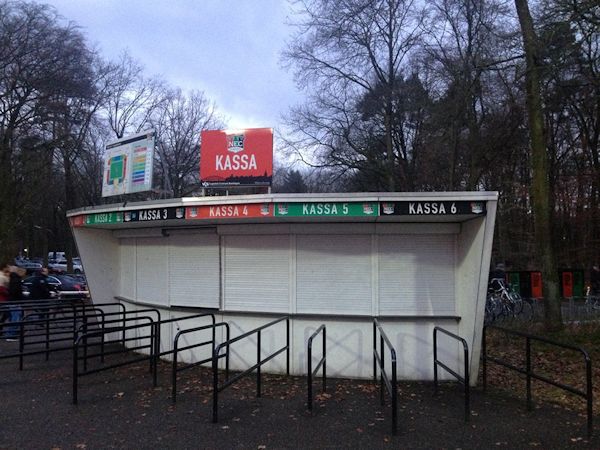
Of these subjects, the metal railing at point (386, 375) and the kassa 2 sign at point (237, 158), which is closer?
the metal railing at point (386, 375)

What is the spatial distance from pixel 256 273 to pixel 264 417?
287cm

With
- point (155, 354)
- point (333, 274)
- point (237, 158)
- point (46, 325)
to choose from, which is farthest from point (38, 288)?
point (333, 274)

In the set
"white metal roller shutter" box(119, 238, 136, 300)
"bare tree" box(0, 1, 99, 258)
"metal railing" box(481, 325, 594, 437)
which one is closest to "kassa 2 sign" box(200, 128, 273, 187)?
"white metal roller shutter" box(119, 238, 136, 300)

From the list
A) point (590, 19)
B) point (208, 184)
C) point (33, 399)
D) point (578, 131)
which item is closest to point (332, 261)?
point (208, 184)

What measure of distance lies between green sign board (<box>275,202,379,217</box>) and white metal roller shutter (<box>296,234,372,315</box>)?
120 centimetres

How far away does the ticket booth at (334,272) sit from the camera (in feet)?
25.2

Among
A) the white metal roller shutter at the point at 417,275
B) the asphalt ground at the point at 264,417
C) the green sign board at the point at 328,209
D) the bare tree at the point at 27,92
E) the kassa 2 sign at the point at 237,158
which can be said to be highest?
the bare tree at the point at 27,92

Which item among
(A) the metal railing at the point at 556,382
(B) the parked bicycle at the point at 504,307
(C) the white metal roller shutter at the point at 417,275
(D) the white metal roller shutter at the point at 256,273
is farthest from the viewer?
(B) the parked bicycle at the point at 504,307

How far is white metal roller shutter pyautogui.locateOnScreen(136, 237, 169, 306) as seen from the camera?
971cm

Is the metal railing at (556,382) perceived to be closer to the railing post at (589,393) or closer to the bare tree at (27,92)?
the railing post at (589,393)

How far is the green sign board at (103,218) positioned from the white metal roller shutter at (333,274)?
118 inches

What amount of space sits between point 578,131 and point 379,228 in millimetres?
29082

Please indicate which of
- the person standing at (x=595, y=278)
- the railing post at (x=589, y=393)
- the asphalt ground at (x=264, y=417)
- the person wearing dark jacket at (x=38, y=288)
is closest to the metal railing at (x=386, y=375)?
the asphalt ground at (x=264, y=417)

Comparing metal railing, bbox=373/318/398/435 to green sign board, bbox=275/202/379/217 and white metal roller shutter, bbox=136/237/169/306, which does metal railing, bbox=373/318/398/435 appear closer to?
green sign board, bbox=275/202/379/217
